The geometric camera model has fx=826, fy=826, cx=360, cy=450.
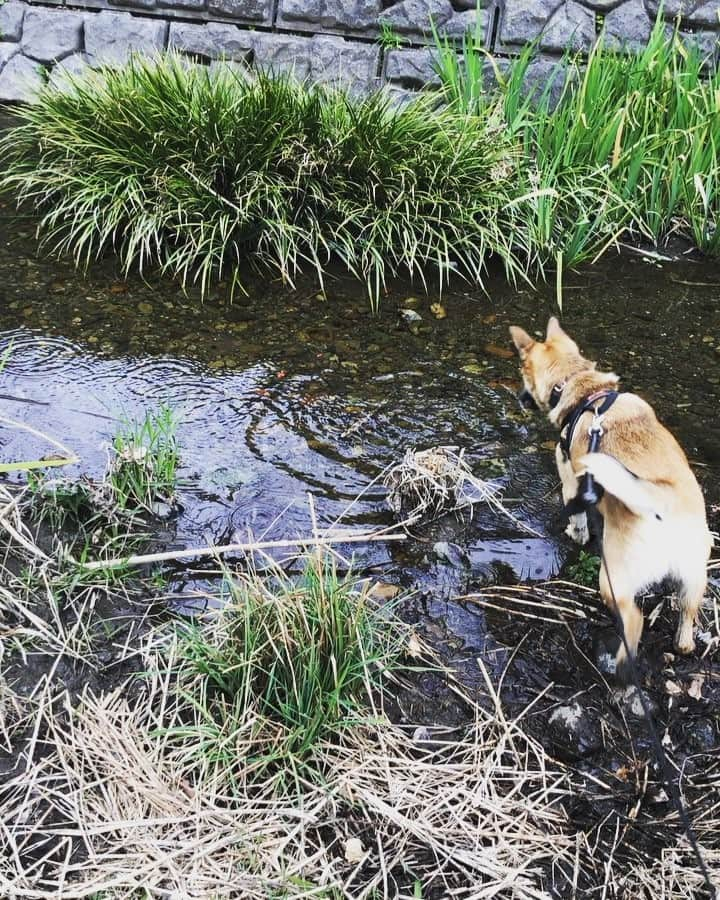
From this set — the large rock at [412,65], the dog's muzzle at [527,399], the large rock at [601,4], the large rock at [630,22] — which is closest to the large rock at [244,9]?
the large rock at [412,65]

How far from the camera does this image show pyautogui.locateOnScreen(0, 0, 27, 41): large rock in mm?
6902

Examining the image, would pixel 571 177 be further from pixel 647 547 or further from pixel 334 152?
pixel 647 547

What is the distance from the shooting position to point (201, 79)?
521 centimetres

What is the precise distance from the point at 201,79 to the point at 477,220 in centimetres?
196

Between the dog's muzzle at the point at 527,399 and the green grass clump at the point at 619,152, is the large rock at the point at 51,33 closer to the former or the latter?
the green grass clump at the point at 619,152

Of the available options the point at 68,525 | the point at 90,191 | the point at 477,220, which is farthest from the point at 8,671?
the point at 477,220

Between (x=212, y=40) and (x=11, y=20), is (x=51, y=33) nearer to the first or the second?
(x=11, y=20)

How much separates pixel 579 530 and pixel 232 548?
1274 mm

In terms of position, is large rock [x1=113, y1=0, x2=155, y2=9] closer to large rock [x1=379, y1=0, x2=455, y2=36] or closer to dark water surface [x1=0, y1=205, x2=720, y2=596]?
large rock [x1=379, y1=0, x2=455, y2=36]

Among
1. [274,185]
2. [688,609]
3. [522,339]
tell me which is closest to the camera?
[688,609]

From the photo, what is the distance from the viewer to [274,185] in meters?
4.83

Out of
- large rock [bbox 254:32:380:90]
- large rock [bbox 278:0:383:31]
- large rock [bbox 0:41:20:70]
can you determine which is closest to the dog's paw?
large rock [bbox 254:32:380:90]

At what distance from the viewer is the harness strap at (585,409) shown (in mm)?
2826

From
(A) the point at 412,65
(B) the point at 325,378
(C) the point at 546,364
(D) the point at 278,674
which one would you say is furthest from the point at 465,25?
(D) the point at 278,674
